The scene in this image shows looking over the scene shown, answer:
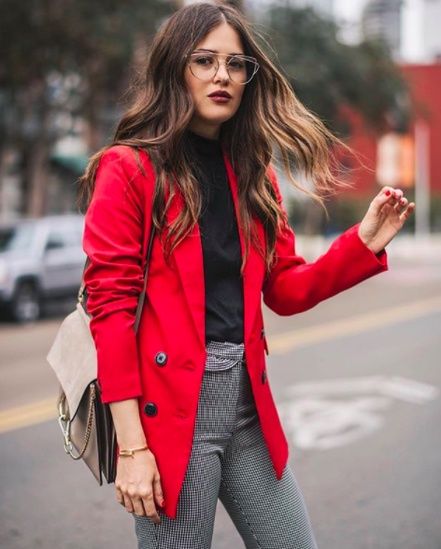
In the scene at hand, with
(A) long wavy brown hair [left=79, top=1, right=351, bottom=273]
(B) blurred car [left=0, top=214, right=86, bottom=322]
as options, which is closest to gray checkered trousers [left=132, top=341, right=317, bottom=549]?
(A) long wavy brown hair [left=79, top=1, right=351, bottom=273]

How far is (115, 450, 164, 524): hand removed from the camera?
214 centimetres

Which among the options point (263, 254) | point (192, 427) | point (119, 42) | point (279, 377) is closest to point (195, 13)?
point (263, 254)

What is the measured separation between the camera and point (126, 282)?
2.18 m

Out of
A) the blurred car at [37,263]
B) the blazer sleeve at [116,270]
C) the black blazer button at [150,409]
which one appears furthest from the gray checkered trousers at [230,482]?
the blurred car at [37,263]

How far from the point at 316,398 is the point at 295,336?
4.01 m

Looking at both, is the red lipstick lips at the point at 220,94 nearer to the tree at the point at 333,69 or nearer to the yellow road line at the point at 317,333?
the yellow road line at the point at 317,333

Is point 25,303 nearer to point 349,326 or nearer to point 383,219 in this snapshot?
point 349,326

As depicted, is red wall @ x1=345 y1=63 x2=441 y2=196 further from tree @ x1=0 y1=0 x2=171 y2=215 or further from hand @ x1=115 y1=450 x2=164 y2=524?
hand @ x1=115 y1=450 x2=164 y2=524

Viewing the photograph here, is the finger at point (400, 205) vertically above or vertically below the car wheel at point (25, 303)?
above

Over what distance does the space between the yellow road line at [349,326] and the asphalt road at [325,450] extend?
0.20 ft

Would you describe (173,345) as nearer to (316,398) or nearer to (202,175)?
(202,175)

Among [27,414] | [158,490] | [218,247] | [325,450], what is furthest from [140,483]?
[27,414]

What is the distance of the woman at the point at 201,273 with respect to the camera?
85.7 inches

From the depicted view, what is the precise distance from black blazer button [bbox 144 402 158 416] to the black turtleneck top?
21cm
